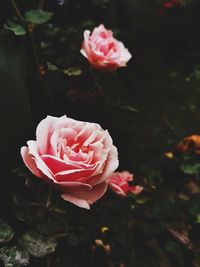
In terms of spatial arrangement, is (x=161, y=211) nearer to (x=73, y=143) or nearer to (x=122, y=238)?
(x=122, y=238)

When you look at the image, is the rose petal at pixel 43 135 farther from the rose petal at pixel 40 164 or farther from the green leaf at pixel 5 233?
the green leaf at pixel 5 233

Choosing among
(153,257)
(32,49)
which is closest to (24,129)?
(32,49)

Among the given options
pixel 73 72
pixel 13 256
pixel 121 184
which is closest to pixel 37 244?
pixel 13 256

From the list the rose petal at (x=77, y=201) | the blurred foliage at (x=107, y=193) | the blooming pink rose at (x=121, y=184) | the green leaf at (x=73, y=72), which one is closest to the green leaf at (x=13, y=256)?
the blurred foliage at (x=107, y=193)

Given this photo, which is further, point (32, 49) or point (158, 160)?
point (158, 160)

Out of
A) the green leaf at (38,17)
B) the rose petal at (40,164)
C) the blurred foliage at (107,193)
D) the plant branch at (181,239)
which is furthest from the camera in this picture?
the plant branch at (181,239)

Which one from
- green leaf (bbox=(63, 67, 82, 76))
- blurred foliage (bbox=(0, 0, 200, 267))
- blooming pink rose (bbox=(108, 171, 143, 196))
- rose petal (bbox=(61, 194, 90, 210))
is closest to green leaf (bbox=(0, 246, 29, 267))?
blurred foliage (bbox=(0, 0, 200, 267))
